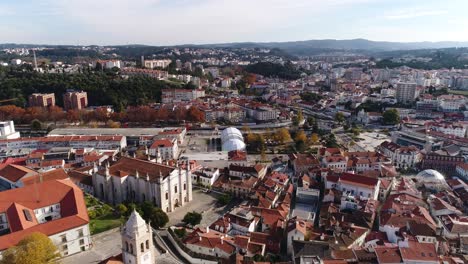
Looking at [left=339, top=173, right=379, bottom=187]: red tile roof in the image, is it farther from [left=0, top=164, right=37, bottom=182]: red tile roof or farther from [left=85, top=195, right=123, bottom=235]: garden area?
[left=0, top=164, right=37, bottom=182]: red tile roof

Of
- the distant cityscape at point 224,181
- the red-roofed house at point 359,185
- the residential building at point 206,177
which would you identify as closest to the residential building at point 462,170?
the distant cityscape at point 224,181

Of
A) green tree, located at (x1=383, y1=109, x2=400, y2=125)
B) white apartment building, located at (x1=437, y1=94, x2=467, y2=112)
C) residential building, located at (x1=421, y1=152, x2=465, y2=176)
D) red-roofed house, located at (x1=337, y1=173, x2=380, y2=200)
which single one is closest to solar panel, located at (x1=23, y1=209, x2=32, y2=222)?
red-roofed house, located at (x1=337, y1=173, x2=380, y2=200)

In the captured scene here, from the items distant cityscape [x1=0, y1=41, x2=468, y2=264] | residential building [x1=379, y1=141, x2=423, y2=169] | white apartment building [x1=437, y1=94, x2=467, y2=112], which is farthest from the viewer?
white apartment building [x1=437, y1=94, x2=467, y2=112]

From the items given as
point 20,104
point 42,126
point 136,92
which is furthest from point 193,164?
point 20,104

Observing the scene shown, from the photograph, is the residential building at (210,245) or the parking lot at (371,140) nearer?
the residential building at (210,245)

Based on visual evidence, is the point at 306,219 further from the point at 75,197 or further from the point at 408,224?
the point at 75,197

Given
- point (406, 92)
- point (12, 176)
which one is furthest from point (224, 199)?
point (406, 92)

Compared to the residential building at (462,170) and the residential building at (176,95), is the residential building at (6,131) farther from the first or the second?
the residential building at (462,170)
